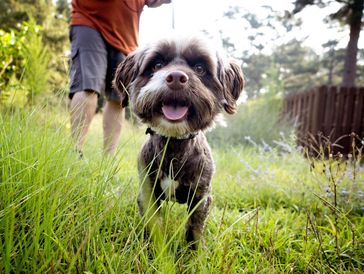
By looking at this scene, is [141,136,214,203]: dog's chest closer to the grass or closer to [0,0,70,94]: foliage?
the grass

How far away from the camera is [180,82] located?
82.6 inches

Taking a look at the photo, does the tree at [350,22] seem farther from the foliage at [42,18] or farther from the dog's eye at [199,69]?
the dog's eye at [199,69]

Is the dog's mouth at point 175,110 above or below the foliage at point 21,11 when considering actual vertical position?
below

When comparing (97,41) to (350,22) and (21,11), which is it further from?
(21,11)

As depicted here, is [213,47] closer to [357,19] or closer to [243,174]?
[243,174]

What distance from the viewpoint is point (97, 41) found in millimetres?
3611

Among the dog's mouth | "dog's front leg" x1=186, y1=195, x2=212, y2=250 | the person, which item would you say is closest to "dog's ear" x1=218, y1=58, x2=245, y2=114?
the dog's mouth

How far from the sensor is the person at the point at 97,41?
3471 mm

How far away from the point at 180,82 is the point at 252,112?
8.30m

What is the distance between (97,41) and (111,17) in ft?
1.08

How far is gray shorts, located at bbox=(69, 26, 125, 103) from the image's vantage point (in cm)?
345

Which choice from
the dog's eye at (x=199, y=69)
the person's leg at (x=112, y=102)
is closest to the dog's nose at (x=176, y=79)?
A: the dog's eye at (x=199, y=69)

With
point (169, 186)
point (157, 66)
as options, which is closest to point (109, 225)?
point (169, 186)

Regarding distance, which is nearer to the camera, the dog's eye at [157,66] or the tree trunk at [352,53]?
the dog's eye at [157,66]
